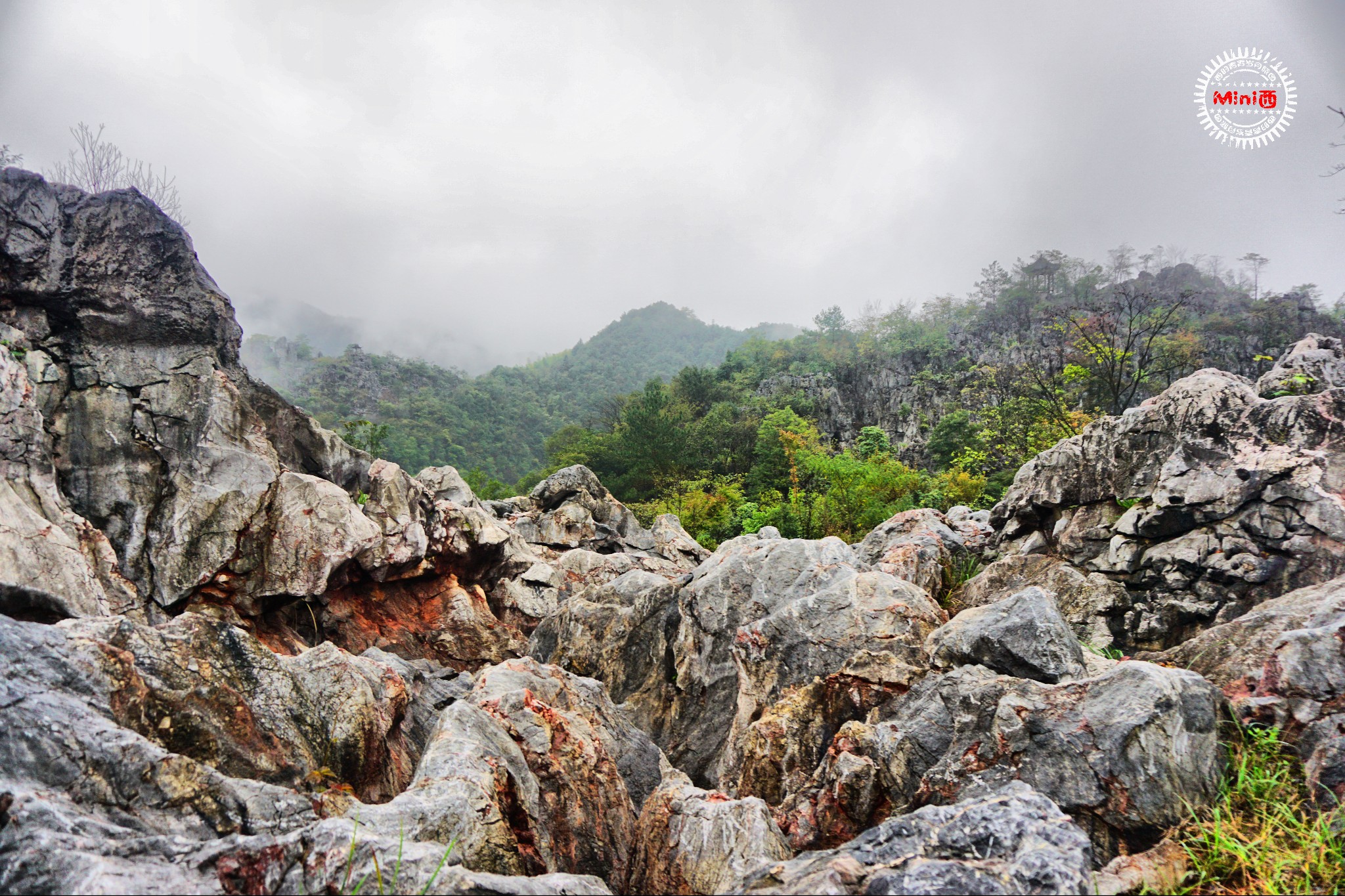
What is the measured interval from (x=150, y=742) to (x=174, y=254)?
8.45 meters

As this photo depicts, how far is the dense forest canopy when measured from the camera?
2012cm

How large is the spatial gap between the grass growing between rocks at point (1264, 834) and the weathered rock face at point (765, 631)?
8.50 feet

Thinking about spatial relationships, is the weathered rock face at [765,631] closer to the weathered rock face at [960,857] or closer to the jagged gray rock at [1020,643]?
the jagged gray rock at [1020,643]

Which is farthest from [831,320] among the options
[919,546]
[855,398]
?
[919,546]

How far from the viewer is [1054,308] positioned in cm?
4591

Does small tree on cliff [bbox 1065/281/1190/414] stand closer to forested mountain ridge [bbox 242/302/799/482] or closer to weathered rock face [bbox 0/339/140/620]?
weathered rock face [bbox 0/339/140/620]

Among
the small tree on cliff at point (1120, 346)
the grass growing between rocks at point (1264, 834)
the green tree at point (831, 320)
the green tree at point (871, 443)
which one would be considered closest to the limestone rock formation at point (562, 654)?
the grass growing between rocks at point (1264, 834)

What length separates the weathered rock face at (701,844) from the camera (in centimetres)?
387

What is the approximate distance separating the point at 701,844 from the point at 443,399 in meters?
60.1

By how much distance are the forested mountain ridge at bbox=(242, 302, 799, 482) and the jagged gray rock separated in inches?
1241

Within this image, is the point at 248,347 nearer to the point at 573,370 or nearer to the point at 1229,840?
the point at 573,370

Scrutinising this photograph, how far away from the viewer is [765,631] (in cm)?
683

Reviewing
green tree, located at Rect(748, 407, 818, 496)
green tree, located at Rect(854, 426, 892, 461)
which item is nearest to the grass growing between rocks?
green tree, located at Rect(748, 407, 818, 496)

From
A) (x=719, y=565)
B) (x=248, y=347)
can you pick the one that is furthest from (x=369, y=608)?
(x=248, y=347)
